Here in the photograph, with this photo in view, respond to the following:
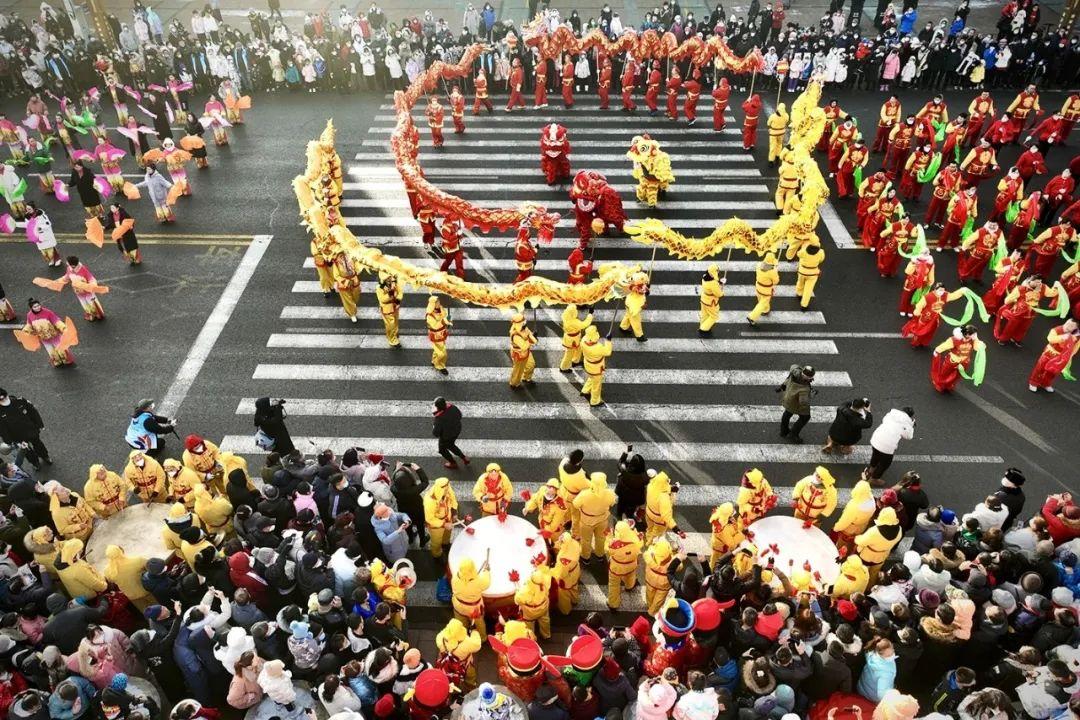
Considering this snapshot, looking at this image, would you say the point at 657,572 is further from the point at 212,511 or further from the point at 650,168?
the point at 650,168

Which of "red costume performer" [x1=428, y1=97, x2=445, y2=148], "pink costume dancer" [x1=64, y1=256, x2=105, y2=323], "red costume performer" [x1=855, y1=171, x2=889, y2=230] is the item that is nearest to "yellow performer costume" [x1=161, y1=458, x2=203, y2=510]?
"pink costume dancer" [x1=64, y1=256, x2=105, y2=323]

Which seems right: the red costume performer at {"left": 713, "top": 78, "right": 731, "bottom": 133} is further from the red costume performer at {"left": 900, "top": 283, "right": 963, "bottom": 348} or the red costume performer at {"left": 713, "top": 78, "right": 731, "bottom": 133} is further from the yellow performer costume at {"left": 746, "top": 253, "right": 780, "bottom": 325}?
the red costume performer at {"left": 900, "top": 283, "right": 963, "bottom": 348}

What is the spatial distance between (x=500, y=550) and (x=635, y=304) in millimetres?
6080

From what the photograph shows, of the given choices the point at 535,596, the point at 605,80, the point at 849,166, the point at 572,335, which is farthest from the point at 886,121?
the point at 535,596

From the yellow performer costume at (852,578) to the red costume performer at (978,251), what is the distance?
30.3 feet

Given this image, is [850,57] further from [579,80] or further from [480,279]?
[480,279]

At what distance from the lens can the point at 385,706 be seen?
8125mm

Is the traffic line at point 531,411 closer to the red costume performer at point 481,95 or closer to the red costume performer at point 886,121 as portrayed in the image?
the red costume performer at point 886,121

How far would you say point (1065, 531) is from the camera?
10211mm

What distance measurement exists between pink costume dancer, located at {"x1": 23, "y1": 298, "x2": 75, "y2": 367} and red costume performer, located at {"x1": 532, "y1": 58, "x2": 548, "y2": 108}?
1543 cm

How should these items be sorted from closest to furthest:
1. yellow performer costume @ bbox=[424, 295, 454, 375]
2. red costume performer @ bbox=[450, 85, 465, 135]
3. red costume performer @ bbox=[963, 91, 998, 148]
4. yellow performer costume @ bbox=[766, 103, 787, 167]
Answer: yellow performer costume @ bbox=[424, 295, 454, 375] < yellow performer costume @ bbox=[766, 103, 787, 167] < red costume performer @ bbox=[963, 91, 998, 148] < red costume performer @ bbox=[450, 85, 465, 135]

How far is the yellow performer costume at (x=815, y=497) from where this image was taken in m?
10.5

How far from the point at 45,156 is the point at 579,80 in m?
15.6

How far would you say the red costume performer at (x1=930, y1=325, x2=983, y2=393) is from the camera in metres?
13.4
